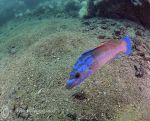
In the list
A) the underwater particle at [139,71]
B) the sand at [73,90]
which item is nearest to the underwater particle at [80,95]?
the sand at [73,90]

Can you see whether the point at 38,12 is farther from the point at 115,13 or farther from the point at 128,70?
the point at 128,70

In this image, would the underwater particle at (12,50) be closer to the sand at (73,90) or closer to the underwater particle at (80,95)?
the sand at (73,90)

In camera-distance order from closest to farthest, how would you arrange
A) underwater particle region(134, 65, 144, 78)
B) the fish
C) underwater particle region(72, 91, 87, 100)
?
the fish → underwater particle region(72, 91, 87, 100) → underwater particle region(134, 65, 144, 78)

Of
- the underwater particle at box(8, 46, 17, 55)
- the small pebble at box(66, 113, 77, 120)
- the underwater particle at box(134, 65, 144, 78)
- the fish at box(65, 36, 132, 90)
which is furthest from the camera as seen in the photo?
the underwater particle at box(8, 46, 17, 55)

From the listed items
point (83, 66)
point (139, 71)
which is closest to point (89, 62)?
point (83, 66)

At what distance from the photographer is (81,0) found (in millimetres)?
12711

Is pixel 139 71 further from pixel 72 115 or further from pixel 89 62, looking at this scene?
pixel 89 62

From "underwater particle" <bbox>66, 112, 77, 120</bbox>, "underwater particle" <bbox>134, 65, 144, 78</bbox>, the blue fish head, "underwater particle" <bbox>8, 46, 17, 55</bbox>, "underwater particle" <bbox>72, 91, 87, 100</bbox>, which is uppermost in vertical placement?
the blue fish head

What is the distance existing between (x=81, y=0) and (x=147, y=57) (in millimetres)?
8070

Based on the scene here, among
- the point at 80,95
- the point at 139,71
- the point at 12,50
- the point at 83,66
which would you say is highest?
the point at 83,66

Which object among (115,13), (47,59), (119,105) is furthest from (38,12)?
(119,105)

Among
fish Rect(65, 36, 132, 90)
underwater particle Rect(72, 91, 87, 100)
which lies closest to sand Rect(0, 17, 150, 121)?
underwater particle Rect(72, 91, 87, 100)

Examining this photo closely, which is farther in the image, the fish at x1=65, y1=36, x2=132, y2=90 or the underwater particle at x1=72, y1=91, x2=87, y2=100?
the underwater particle at x1=72, y1=91, x2=87, y2=100

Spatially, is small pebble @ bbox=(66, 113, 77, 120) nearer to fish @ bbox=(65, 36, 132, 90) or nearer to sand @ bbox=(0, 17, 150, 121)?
sand @ bbox=(0, 17, 150, 121)
